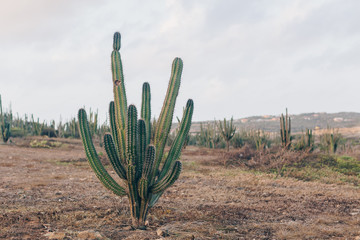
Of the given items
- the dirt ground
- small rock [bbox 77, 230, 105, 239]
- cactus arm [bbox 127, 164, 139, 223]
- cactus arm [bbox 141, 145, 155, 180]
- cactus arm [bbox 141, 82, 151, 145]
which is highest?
cactus arm [bbox 141, 82, 151, 145]

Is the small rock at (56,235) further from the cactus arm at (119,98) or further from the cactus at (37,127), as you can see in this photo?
the cactus at (37,127)

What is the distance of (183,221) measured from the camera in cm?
480

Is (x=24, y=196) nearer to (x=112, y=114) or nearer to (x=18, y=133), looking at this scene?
(x=112, y=114)

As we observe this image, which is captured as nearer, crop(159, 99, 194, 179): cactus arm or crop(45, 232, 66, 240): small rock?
crop(45, 232, 66, 240): small rock

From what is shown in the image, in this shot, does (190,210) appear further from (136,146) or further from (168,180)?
(136,146)

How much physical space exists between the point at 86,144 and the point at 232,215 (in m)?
2.64

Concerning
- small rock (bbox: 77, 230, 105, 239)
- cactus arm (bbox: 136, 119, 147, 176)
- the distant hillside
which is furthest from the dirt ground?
the distant hillside

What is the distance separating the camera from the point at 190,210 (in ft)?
17.8

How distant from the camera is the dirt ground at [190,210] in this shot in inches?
167

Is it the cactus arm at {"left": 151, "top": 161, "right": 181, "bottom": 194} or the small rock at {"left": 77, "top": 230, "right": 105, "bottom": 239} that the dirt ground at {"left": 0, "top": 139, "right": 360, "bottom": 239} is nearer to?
the small rock at {"left": 77, "top": 230, "right": 105, "bottom": 239}

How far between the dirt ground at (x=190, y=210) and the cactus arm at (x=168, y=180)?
55cm

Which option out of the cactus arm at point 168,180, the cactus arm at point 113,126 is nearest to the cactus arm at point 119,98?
the cactus arm at point 113,126

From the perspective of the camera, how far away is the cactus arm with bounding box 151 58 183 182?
15.7 ft

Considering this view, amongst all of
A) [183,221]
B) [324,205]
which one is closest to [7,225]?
[183,221]
